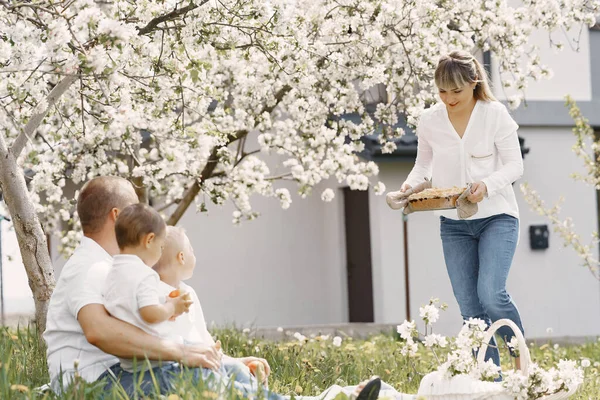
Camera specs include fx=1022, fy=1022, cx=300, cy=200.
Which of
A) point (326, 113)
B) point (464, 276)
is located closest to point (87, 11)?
point (464, 276)

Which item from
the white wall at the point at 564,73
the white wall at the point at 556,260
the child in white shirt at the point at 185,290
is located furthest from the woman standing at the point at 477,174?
the white wall at the point at 564,73

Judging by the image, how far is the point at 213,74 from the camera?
8.46 metres

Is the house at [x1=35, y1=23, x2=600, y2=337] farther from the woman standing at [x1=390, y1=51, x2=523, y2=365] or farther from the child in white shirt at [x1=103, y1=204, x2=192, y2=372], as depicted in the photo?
the child in white shirt at [x1=103, y1=204, x2=192, y2=372]

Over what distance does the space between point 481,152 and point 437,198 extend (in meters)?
0.40

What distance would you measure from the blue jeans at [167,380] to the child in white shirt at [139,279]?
6 centimetres

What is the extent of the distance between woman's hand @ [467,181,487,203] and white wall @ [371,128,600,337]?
26.9 ft

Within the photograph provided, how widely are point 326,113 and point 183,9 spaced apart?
109 inches

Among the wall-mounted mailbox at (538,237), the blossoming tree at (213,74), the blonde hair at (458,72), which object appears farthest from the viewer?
the wall-mounted mailbox at (538,237)

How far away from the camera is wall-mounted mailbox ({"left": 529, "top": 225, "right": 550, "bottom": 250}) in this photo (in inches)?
516

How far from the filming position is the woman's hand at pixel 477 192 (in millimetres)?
4555

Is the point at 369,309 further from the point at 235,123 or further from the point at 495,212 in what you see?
the point at 495,212

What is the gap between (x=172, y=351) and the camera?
3.76 m

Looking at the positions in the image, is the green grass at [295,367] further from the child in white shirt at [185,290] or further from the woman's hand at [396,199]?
the woman's hand at [396,199]

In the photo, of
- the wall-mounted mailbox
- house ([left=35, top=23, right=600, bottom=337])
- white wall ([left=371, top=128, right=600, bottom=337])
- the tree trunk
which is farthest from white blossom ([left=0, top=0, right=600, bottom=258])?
the wall-mounted mailbox
